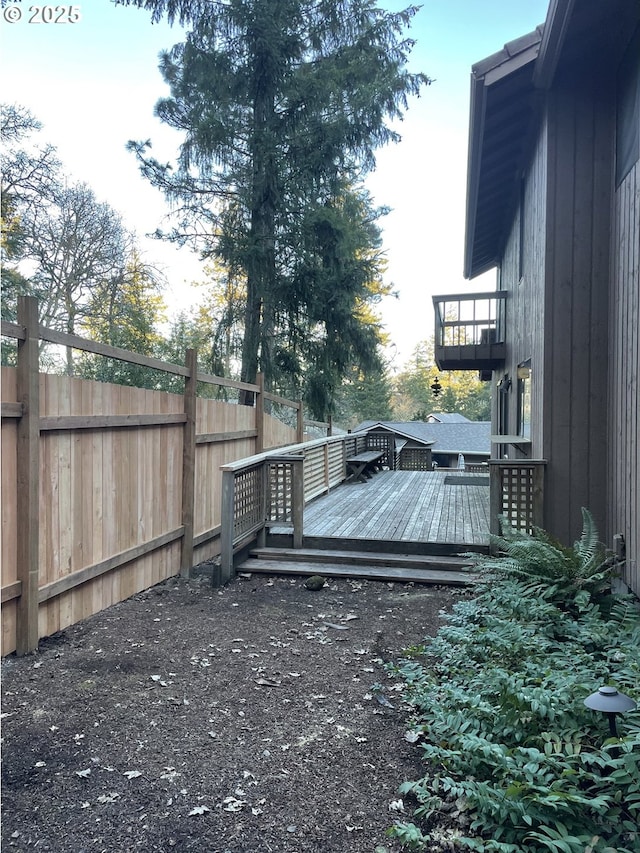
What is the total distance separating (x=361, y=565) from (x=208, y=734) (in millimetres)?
3109

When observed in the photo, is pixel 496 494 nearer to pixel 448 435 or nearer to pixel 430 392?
pixel 448 435

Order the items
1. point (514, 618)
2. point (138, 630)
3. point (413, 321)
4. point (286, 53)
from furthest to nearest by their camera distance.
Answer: point (413, 321) → point (286, 53) → point (138, 630) → point (514, 618)

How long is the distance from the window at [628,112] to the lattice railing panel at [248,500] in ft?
14.4

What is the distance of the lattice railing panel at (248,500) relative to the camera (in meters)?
5.45

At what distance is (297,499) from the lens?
5984mm

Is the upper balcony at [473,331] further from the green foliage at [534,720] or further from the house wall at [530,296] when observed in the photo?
the green foliage at [534,720]

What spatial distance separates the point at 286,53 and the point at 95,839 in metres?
10.9

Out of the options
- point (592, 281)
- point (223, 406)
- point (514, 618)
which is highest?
point (592, 281)

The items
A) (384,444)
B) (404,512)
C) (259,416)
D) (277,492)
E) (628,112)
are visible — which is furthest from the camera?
(384,444)

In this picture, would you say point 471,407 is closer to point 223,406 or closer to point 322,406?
point 322,406

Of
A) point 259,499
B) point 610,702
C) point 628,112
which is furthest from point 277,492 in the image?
point 628,112

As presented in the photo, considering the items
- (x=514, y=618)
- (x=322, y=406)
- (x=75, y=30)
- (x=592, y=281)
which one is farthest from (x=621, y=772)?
(x=322, y=406)

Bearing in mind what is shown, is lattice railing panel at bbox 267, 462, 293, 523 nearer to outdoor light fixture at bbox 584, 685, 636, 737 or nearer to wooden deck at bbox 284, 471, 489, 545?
wooden deck at bbox 284, 471, 489, 545

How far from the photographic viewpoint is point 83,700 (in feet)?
9.50
